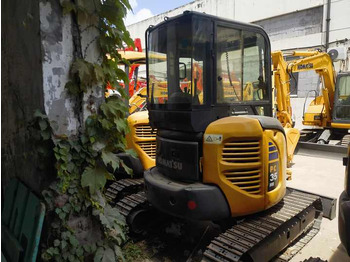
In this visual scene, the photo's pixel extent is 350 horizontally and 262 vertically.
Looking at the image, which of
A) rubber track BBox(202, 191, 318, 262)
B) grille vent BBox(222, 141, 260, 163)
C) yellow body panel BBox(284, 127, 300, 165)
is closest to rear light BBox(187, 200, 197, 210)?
rubber track BBox(202, 191, 318, 262)

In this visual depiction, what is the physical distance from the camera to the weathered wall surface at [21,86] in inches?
82.1

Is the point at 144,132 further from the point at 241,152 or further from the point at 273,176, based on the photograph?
the point at 273,176

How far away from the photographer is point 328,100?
29.6 ft

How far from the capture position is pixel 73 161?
2129 millimetres

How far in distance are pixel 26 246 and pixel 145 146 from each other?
2.26 m

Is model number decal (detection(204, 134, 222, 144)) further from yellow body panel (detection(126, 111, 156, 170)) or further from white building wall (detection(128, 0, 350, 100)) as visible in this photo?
white building wall (detection(128, 0, 350, 100))

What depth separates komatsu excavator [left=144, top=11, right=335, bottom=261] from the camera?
2787 mm

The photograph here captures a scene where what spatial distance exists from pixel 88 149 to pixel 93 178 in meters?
0.23

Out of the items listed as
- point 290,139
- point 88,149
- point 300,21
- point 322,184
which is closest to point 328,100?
point 290,139

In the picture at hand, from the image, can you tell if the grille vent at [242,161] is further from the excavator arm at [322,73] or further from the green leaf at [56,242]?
the excavator arm at [322,73]

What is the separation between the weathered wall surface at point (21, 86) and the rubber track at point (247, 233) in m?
1.63

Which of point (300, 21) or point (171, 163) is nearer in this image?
point (171, 163)

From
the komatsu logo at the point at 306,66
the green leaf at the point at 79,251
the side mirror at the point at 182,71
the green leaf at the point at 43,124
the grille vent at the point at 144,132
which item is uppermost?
the komatsu logo at the point at 306,66

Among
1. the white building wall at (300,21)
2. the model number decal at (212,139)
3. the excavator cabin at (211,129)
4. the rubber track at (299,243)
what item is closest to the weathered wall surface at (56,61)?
the excavator cabin at (211,129)
